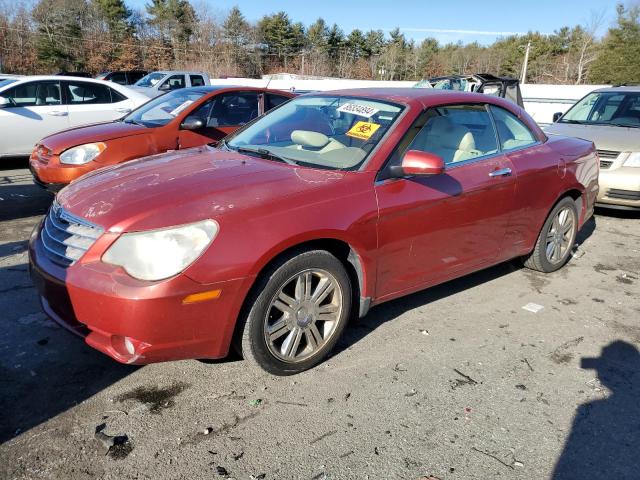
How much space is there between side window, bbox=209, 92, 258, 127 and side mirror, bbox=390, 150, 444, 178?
3.98 meters

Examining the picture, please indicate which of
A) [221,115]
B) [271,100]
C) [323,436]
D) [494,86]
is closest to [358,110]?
[323,436]

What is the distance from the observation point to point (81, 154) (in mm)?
5824

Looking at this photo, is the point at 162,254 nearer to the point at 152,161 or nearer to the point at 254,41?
the point at 152,161

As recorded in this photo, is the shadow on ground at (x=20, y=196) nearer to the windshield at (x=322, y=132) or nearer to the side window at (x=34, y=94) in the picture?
the side window at (x=34, y=94)

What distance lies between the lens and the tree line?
45156 millimetres

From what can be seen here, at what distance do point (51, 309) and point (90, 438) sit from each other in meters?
0.77

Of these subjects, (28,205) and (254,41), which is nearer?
(28,205)

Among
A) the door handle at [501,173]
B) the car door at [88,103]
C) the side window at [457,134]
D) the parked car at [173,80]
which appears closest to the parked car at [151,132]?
the car door at [88,103]

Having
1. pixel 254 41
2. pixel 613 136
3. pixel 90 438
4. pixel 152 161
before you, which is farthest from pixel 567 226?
pixel 254 41

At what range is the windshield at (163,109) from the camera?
6504 mm

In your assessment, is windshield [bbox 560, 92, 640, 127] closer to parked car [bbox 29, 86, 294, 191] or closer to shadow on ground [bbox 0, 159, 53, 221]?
parked car [bbox 29, 86, 294, 191]

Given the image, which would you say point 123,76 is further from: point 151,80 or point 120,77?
point 151,80

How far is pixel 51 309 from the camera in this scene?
110 inches

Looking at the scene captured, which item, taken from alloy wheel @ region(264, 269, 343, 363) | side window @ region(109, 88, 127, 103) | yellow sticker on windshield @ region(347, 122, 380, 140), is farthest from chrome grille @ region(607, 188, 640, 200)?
side window @ region(109, 88, 127, 103)
